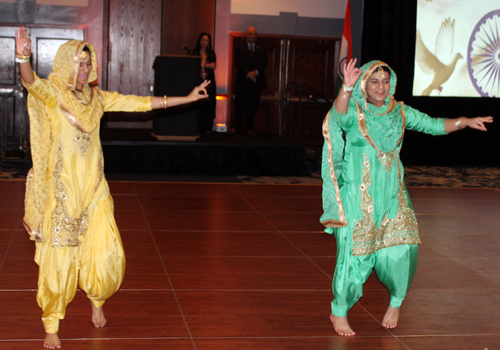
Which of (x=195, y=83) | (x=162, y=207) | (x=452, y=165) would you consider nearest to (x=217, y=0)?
(x=195, y=83)

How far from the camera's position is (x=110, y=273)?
2.66 m

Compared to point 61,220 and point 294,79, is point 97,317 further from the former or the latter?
point 294,79

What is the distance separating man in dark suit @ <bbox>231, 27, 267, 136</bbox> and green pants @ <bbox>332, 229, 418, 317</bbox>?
584cm

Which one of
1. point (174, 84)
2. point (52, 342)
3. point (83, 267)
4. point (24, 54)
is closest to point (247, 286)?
point (83, 267)

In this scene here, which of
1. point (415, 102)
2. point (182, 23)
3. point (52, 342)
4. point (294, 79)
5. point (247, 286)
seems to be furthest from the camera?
point (294, 79)

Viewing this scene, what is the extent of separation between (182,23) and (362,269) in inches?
294

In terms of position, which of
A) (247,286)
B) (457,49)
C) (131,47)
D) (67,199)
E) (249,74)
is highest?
(457,49)

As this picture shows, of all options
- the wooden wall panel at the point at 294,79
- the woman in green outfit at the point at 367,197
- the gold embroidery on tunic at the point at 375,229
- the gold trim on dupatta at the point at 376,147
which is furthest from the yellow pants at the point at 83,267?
the wooden wall panel at the point at 294,79

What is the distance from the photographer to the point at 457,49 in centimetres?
942

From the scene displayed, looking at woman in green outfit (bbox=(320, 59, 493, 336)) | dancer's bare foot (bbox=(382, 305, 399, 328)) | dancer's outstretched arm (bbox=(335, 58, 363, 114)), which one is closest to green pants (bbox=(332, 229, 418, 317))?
woman in green outfit (bbox=(320, 59, 493, 336))

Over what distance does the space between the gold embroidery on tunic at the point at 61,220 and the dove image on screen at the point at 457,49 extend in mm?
7901

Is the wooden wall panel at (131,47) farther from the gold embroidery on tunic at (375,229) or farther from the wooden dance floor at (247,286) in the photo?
the gold embroidery on tunic at (375,229)

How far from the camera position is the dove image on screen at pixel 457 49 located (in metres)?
9.31

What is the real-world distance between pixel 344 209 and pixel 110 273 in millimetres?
1091
